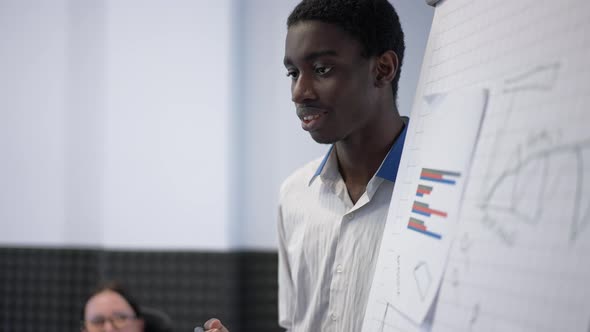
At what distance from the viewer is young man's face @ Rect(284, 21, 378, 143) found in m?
0.83

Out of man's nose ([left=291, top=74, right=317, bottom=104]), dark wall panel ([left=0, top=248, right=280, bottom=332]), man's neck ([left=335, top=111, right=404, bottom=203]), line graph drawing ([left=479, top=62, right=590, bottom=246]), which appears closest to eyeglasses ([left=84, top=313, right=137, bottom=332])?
dark wall panel ([left=0, top=248, right=280, bottom=332])

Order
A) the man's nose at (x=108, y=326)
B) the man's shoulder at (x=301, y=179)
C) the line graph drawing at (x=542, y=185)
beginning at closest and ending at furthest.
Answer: the line graph drawing at (x=542, y=185) → the man's shoulder at (x=301, y=179) → the man's nose at (x=108, y=326)

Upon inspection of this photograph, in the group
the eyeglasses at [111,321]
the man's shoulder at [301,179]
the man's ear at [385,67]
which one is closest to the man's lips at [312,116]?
the man's ear at [385,67]

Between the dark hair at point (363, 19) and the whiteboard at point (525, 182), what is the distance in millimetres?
278

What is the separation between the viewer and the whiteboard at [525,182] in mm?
407

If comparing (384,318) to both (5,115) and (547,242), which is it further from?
(5,115)

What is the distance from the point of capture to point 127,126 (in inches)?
96.7

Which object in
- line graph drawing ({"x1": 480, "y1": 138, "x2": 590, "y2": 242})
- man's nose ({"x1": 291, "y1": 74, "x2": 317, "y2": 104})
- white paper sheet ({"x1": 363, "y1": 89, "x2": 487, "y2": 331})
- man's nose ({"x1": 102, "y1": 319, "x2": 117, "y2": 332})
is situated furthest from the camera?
man's nose ({"x1": 102, "y1": 319, "x2": 117, "y2": 332})

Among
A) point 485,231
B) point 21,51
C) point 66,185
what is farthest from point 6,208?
point 485,231

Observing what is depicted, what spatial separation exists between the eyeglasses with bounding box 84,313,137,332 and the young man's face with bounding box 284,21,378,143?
1.11 m

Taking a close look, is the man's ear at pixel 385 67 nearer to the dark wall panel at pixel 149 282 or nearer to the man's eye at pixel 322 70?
the man's eye at pixel 322 70

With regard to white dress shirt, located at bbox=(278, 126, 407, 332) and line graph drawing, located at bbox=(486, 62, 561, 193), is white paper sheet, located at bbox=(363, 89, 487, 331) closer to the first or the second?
line graph drawing, located at bbox=(486, 62, 561, 193)

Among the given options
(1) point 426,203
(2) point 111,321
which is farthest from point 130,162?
(1) point 426,203

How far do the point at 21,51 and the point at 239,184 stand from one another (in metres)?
1.08
